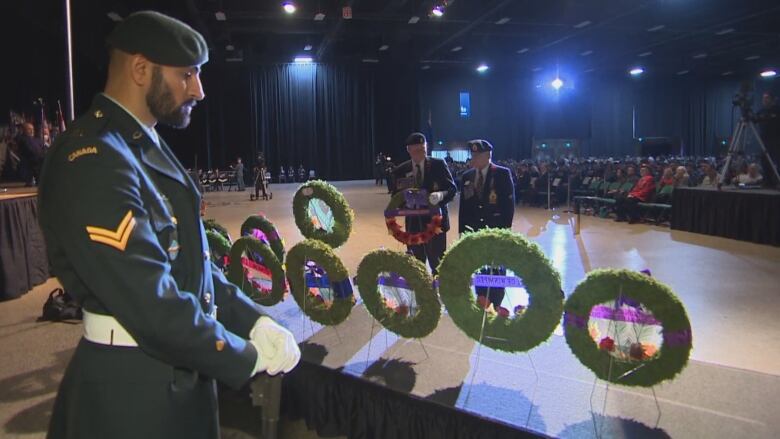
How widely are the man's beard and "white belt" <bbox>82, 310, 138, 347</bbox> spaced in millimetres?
474

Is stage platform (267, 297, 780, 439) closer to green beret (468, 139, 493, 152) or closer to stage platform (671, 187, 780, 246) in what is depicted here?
green beret (468, 139, 493, 152)

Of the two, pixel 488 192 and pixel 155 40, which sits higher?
pixel 155 40

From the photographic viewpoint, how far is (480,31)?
1900 cm

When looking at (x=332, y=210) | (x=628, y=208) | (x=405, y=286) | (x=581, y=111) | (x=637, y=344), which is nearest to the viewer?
(x=637, y=344)

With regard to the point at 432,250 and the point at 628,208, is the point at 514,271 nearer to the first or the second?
the point at 432,250

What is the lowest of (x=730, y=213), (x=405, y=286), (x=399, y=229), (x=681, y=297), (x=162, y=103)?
(x=681, y=297)

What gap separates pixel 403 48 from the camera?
2186cm

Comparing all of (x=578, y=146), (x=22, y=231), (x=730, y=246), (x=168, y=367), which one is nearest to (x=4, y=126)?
(x=22, y=231)

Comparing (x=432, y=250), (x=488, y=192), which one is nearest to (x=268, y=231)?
(x=432, y=250)

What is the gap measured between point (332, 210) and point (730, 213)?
7261mm

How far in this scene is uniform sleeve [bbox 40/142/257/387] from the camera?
1.03 metres

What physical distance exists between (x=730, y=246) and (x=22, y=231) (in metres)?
9.25

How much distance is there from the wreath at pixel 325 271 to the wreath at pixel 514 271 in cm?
78

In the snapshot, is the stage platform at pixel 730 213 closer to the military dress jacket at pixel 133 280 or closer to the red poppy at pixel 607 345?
the red poppy at pixel 607 345
